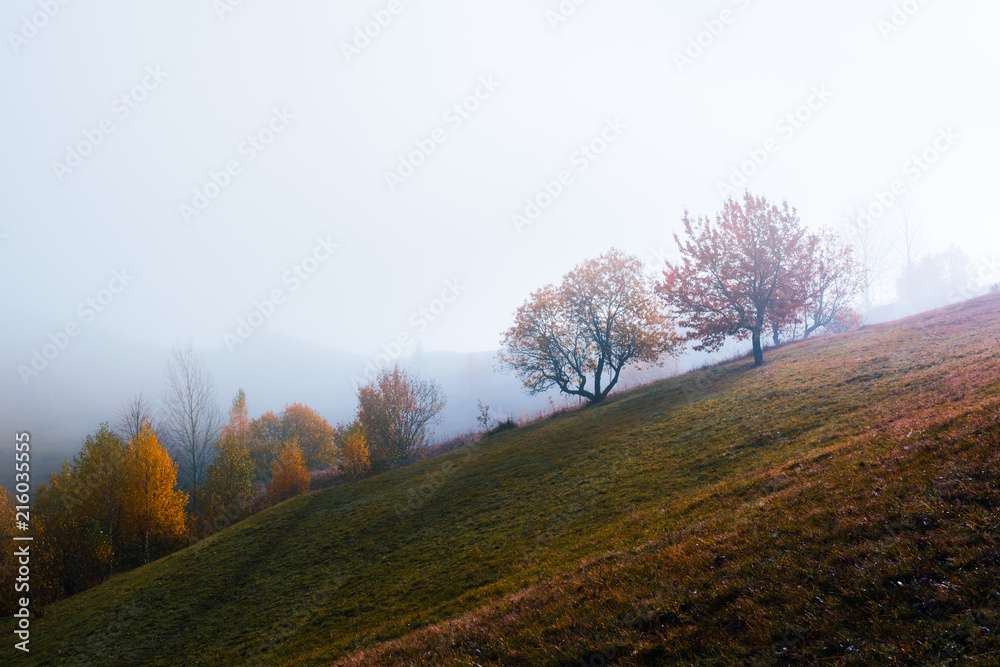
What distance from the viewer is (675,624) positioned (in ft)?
25.5

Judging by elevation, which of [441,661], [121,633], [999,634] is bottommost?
[121,633]

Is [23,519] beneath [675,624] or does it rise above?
above

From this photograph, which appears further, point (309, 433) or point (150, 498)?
point (309, 433)

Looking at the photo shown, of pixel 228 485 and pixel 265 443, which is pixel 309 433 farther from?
pixel 228 485

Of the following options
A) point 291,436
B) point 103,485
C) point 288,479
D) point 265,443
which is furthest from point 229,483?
point 265,443

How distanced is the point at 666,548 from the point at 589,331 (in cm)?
4373

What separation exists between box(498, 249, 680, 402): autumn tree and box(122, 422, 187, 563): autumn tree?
127 ft

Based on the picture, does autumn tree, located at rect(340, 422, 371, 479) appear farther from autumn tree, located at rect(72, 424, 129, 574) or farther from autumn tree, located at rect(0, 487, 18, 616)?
autumn tree, located at rect(0, 487, 18, 616)

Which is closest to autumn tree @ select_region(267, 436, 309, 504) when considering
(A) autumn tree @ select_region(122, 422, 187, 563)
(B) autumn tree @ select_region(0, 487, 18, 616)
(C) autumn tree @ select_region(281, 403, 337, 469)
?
(A) autumn tree @ select_region(122, 422, 187, 563)

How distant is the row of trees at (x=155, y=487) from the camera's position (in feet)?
119

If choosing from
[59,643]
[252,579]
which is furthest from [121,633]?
[252,579]

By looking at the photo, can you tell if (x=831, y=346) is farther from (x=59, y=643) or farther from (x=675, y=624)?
(x=59, y=643)

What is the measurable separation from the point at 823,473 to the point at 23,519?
5510 centimetres

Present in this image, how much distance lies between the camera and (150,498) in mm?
41500
